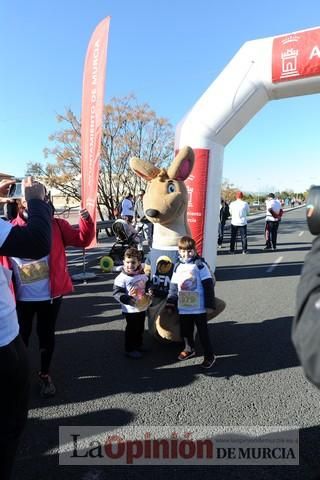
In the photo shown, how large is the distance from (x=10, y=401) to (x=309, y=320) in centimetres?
149

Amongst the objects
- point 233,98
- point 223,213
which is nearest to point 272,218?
point 223,213

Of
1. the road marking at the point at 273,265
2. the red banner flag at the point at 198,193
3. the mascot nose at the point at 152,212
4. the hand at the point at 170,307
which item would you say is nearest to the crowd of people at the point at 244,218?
the road marking at the point at 273,265

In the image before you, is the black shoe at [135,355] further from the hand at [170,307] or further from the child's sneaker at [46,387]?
the child's sneaker at [46,387]

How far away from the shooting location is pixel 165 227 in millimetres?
4453

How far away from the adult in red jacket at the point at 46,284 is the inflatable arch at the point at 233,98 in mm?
2891

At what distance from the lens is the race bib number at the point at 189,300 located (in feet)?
11.8

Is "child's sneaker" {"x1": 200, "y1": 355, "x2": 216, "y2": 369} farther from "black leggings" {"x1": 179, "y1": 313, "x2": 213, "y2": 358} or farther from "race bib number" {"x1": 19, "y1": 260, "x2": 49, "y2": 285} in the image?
"race bib number" {"x1": 19, "y1": 260, "x2": 49, "y2": 285}

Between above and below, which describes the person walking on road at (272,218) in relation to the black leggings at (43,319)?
above

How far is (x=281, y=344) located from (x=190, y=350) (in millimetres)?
1155

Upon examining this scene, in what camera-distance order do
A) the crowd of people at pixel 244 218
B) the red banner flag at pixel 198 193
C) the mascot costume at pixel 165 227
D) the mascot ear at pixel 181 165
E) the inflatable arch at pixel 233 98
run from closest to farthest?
the mascot costume at pixel 165 227 → the mascot ear at pixel 181 165 → the inflatable arch at pixel 233 98 → the red banner flag at pixel 198 193 → the crowd of people at pixel 244 218

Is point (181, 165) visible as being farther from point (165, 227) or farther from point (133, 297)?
point (133, 297)

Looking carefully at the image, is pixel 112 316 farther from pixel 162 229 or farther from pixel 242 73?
pixel 242 73

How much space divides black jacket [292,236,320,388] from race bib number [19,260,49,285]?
249cm

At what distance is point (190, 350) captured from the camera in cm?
379
